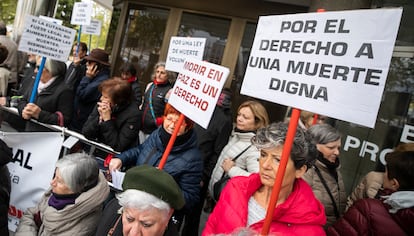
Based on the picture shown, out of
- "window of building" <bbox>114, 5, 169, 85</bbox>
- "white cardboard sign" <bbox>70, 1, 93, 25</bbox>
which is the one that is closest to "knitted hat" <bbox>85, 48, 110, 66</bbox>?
"white cardboard sign" <bbox>70, 1, 93, 25</bbox>

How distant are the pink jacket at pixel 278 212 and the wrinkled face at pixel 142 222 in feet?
1.38

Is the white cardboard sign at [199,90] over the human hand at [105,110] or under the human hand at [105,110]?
over

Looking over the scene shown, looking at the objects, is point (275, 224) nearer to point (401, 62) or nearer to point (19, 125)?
point (19, 125)

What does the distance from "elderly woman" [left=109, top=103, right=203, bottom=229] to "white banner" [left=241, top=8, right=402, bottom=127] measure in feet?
2.89

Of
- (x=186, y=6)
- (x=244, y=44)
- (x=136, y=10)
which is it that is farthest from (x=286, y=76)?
(x=136, y=10)

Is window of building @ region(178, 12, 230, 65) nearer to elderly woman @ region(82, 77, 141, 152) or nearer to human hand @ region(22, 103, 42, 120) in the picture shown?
elderly woman @ region(82, 77, 141, 152)

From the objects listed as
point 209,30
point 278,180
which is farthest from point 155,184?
point 209,30

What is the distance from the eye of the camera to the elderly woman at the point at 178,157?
2.79 meters

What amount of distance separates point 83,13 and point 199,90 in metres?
4.80

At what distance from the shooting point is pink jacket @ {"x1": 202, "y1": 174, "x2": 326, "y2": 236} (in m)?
1.95

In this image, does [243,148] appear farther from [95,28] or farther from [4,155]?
[95,28]

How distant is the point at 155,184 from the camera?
2.00 m

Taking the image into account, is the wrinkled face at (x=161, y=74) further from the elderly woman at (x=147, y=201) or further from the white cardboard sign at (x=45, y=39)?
the elderly woman at (x=147, y=201)

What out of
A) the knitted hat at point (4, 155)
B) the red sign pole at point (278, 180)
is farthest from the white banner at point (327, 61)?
the knitted hat at point (4, 155)
